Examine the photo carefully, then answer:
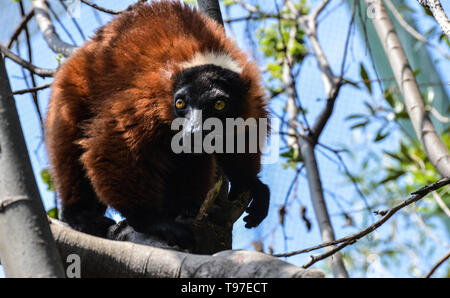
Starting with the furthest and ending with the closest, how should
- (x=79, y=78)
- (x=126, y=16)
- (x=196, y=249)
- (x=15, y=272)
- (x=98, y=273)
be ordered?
(x=126, y=16) < (x=79, y=78) < (x=196, y=249) < (x=98, y=273) < (x=15, y=272)

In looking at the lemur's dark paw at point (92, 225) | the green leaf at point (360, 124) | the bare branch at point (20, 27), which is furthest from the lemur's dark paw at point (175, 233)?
the green leaf at point (360, 124)

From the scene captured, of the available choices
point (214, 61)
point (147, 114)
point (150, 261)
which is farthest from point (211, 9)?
point (150, 261)

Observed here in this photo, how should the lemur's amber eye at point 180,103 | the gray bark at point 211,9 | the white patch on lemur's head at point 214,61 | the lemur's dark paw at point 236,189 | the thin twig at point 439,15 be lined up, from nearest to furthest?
the thin twig at point 439,15 < the lemur's amber eye at point 180,103 < the white patch on lemur's head at point 214,61 < the lemur's dark paw at point 236,189 < the gray bark at point 211,9

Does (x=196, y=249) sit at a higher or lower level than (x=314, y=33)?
lower

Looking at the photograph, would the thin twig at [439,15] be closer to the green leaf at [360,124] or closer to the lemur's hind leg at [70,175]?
the lemur's hind leg at [70,175]

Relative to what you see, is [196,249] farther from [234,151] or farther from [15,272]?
[15,272]

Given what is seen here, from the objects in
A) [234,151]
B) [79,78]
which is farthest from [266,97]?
[79,78]

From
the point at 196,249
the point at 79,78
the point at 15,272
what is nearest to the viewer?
the point at 15,272

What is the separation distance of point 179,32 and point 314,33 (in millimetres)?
2047

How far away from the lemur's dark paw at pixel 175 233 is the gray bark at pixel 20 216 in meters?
1.55

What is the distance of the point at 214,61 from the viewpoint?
141 inches

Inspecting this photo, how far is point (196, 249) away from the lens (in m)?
3.08

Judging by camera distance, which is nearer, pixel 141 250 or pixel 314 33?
pixel 141 250

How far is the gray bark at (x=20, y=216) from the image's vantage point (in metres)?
1.48
